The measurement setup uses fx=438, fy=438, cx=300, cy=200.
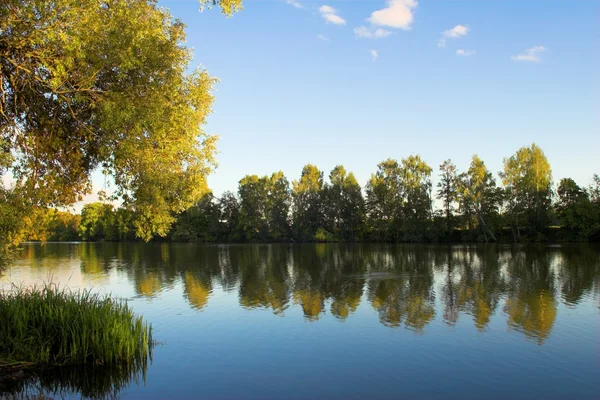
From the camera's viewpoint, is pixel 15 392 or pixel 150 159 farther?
pixel 150 159

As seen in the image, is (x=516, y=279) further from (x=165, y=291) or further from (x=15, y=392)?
(x=15, y=392)

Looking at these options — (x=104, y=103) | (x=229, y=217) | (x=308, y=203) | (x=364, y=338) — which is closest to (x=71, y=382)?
(x=104, y=103)

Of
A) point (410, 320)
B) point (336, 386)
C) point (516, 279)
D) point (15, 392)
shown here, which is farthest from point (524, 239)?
point (15, 392)

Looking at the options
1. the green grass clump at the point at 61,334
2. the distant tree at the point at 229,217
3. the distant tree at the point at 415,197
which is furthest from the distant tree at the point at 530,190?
the green grass clump at the point at 61,334

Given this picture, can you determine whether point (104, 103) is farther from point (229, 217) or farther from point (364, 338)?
point (229, 217)

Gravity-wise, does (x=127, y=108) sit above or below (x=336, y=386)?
above

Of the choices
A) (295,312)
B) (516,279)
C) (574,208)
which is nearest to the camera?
(295,312)

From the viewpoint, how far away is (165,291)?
3017cm

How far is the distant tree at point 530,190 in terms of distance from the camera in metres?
81.1

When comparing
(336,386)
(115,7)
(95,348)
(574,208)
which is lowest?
(336,386)

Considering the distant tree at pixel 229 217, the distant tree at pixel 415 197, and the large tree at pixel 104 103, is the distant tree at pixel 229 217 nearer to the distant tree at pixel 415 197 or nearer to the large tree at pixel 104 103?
the distant tree at pixel 415 197

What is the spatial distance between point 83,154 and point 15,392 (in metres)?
7.80

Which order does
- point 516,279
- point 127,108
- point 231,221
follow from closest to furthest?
1. point 127,108
2. point 516,279
3. point 231,221

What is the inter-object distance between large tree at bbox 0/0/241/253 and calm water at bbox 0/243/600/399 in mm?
5538
